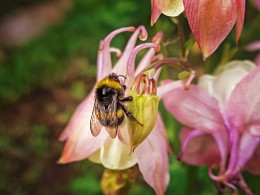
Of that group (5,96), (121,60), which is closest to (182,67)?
(121,60)

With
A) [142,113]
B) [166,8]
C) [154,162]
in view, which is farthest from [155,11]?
[154,162]

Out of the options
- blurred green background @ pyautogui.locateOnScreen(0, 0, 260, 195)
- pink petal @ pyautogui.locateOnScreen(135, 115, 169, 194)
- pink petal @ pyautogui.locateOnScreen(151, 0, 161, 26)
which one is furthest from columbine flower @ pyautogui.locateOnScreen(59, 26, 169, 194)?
blurred green background @ pyautogui.locateOnScreen(0, 0, 260, 195)

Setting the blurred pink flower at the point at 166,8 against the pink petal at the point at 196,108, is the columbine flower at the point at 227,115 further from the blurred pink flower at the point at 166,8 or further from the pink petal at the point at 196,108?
the blurred pink flower at the point at 166,8

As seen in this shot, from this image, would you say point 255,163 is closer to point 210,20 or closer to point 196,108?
point 196,108

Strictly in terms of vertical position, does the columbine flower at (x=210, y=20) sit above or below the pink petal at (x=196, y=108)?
above

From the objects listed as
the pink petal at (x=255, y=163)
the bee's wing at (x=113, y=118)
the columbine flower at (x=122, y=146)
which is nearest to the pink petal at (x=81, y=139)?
the columbine flower at (x=122, y=146)

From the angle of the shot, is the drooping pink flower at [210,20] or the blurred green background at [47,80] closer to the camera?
the drooping pink flower at [210,20]
